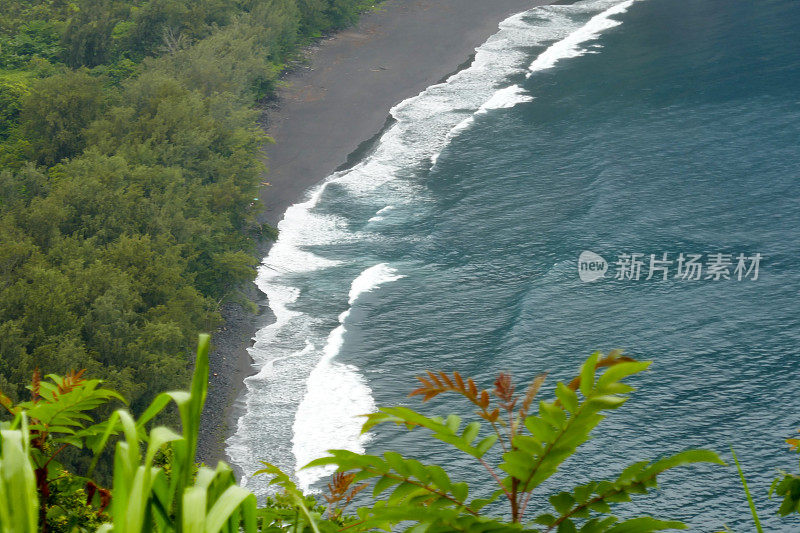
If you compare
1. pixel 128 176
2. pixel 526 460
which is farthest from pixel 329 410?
pixel 526 460

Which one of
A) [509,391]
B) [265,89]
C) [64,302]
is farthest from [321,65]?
[509,391]

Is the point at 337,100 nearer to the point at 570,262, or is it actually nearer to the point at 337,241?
the point at 337,241

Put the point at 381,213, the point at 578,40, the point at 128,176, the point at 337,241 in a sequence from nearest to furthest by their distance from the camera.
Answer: the point at 128,176
the point at 337,241
the point at 381,213
the point at 578,40

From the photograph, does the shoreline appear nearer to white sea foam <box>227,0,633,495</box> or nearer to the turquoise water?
white sea foam <box>227,0,633,495</box>

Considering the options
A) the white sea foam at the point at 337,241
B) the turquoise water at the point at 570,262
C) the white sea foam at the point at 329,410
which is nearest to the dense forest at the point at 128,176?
the white sea foam at the point at 337,241

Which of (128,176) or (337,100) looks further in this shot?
(337,100)

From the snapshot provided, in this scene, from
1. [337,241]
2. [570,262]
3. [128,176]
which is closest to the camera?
[128,176]

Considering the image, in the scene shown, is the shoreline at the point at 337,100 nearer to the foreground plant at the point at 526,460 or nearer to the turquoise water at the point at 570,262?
the turquoise water at the point at 570,262
